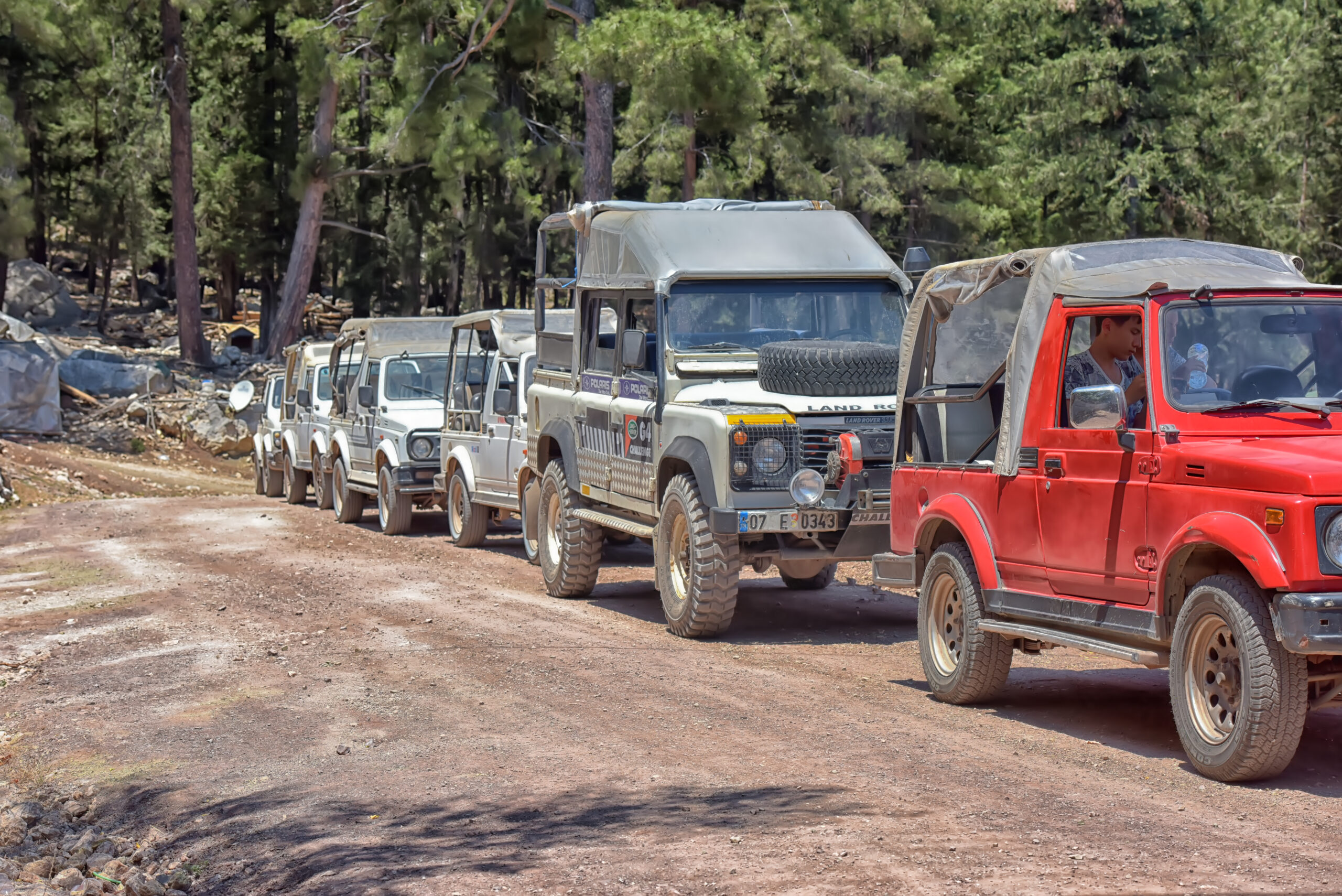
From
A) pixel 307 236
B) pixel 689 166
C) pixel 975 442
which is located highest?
pixel 689 166

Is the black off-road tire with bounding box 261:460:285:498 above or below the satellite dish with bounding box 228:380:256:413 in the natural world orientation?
below

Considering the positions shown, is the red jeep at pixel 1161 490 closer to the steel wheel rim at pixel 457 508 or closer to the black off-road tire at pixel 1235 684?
the black off-road tire at pixel 1235 684

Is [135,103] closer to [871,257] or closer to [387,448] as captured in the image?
[387,448]

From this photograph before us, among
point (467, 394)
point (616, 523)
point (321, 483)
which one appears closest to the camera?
point (616, 523)

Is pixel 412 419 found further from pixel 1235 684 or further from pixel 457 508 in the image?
pixel 1235 684

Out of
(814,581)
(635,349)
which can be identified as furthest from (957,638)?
(814,581)

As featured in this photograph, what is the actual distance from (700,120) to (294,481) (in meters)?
9.23

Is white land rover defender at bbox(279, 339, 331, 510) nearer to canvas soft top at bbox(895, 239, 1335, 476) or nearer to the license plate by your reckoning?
the license plate

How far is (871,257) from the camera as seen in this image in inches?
511

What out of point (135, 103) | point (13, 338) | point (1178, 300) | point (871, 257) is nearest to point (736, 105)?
point (871, 257)

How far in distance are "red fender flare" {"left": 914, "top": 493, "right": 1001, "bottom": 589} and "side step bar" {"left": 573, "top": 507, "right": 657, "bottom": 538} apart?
11.7 ft

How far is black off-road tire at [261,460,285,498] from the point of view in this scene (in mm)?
28562

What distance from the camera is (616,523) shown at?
12961 mm

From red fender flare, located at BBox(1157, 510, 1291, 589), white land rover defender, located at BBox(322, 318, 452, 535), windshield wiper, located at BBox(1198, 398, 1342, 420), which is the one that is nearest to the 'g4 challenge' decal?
windshield wiper, located at BBox(1198, 398, 1342, 420)
